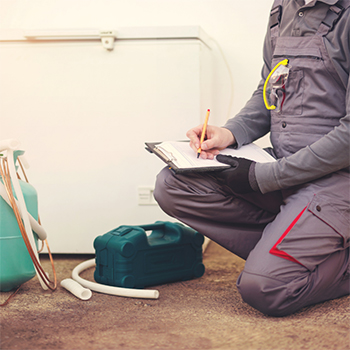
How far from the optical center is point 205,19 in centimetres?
210

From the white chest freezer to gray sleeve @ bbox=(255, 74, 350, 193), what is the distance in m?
0.62

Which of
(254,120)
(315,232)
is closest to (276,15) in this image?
(254,120)

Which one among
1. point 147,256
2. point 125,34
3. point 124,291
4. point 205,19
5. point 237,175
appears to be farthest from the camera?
point 205,19

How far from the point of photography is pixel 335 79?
1.22m

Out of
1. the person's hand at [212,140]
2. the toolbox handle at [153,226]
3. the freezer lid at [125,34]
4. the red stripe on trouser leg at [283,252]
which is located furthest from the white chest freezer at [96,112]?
the red stripe on trouser leg at [283,252]

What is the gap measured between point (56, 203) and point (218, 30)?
113cm

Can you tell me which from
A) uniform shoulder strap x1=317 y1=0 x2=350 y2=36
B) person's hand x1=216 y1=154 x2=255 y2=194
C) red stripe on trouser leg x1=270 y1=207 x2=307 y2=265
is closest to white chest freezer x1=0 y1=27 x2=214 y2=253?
person's hand x1=216 y1=154 x2=255 y2=194

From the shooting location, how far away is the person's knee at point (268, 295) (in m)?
1.14

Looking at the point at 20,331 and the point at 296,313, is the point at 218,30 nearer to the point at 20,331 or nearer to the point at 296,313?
the point at 296,313

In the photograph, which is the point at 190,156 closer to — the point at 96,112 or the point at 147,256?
the point at 147,256

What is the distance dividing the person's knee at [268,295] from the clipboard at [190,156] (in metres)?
0.34

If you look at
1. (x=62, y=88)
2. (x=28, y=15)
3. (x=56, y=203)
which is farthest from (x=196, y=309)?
(x=28, y=15)

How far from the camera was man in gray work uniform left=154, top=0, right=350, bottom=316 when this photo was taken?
45.7 inches

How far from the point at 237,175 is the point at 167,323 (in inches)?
18.1
